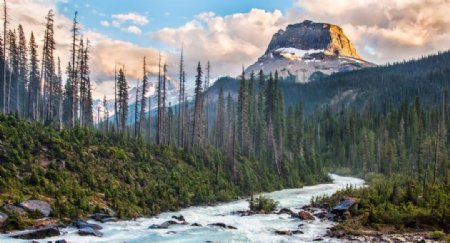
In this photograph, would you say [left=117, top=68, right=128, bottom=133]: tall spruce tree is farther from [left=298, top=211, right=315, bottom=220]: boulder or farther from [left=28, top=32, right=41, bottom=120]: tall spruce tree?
[left=298, top=211, right=315, bottom=220]: boulder

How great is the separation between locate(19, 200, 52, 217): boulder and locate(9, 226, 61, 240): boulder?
3.42 metres

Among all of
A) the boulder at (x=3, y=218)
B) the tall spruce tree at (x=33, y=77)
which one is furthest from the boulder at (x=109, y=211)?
the tall spruce tree at (x=33, y=77)

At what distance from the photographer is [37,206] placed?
26.9m

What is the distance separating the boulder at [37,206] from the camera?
86.1ft

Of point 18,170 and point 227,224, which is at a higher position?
point 18,170

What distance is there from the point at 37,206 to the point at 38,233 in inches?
185

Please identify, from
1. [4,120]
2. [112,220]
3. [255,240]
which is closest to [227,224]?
[255,240]

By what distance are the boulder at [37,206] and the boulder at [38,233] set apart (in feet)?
11.2

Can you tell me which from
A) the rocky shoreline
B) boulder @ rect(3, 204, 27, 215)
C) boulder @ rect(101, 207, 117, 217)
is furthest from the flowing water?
boulder @ rect(3, 204, 27, 215)

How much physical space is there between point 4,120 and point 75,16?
1516 centimetres

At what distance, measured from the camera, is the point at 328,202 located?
125 feet

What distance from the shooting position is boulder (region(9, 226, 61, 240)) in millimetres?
22359

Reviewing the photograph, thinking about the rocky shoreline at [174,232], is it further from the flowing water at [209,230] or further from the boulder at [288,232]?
the flowing water at [209,230]

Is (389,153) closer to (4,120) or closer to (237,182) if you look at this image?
(237,182)
